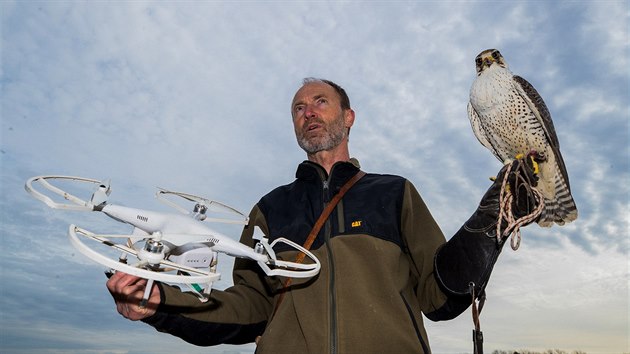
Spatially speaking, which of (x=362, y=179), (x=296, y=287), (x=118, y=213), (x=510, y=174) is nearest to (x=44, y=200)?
(x=118, y=213)

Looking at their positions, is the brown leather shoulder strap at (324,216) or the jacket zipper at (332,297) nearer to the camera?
the jacket zipper at (332,297)

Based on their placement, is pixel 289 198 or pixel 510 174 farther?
pixel 289 198

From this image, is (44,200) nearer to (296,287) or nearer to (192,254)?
(192,254)

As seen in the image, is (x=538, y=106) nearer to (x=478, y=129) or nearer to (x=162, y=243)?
(x=478, y=129)

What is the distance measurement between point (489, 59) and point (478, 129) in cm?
89

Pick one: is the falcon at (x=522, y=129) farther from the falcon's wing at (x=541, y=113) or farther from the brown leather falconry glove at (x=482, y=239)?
the brown leather falconry glove at (x=482, y=239)

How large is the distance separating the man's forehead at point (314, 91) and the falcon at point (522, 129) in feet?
6.26

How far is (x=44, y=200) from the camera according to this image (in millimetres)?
1871

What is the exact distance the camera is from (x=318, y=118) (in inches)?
137

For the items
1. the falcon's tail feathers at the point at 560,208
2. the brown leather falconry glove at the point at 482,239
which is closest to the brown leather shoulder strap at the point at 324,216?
the brown leather falconry glove at the point at 482,239

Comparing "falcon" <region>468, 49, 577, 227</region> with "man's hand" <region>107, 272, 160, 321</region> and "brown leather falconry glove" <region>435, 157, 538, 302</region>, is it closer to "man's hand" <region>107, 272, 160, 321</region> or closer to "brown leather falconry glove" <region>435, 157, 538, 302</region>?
"brown leather falconry glove" <region>435, 157, 538, 302</region>

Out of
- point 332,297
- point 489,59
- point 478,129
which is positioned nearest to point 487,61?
point 489,59

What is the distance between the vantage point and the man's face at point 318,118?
3.45 metres

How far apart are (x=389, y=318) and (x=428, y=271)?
0.48 meters
